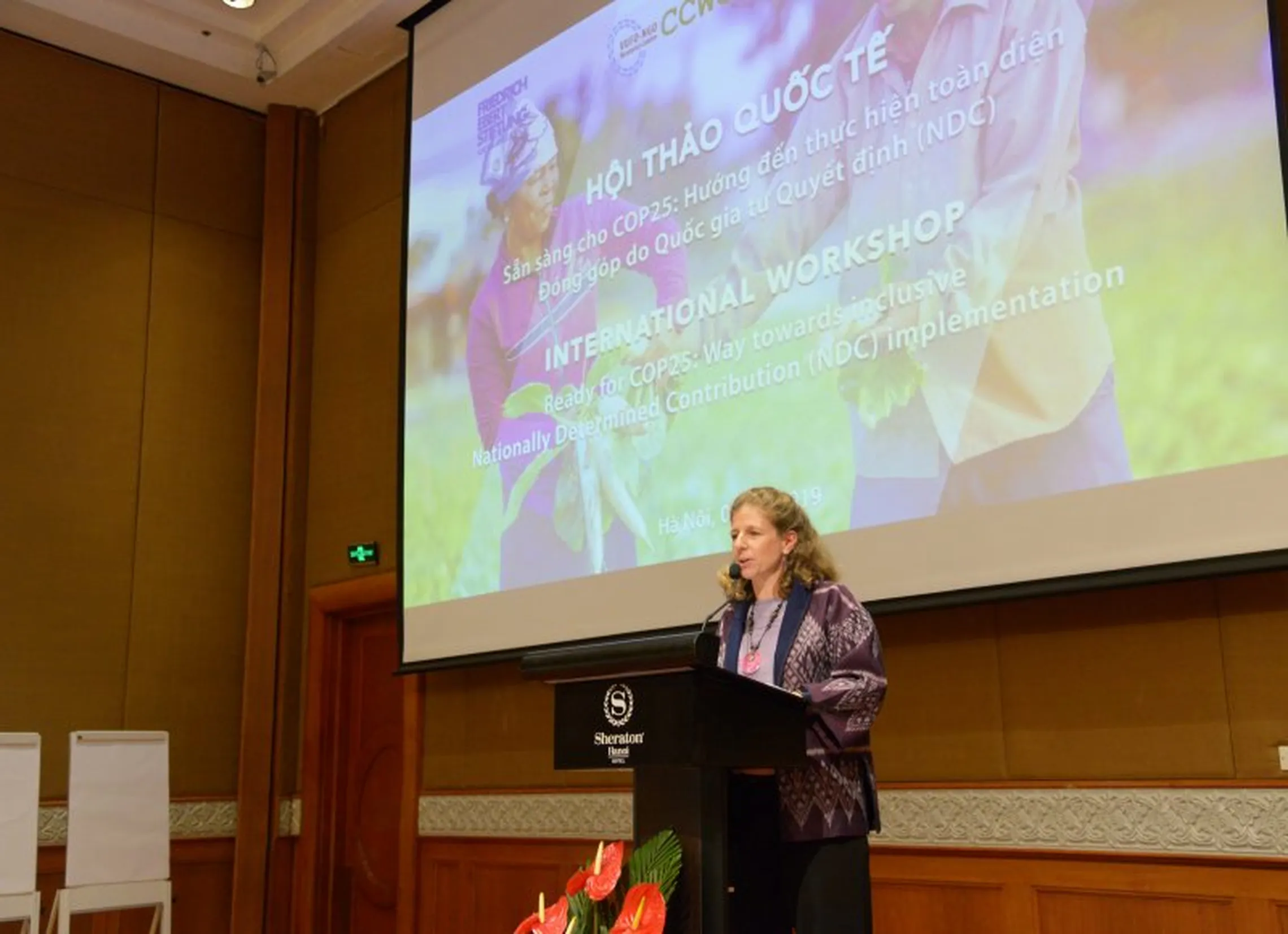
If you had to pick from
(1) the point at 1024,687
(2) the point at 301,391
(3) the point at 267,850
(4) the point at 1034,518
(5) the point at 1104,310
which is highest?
(2) the point at 301,391

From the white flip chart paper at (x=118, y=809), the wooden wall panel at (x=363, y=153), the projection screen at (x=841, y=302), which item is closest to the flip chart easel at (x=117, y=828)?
the white flip chart paper at (x=118, y=809)

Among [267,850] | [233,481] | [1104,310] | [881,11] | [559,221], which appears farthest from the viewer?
[233,481]

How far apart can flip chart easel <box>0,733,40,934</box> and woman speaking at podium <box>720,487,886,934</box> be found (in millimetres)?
3535

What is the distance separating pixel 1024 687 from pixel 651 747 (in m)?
1.82

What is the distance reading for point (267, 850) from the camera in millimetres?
5953

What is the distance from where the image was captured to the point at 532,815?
4.98 m

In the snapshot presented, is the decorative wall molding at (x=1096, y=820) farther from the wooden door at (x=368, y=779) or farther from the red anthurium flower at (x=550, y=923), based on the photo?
the wooden door at (x=368, y=779)

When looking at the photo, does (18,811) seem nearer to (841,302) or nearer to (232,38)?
(841,302)

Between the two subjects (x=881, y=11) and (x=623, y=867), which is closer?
(x=623, y=867)

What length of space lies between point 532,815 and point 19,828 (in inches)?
72.6

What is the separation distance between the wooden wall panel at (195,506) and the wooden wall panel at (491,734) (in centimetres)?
115

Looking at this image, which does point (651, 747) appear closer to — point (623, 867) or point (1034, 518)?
point (623, 867)

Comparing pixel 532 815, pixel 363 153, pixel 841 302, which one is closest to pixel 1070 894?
pixel 841 302

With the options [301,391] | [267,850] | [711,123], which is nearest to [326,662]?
[267,850]
